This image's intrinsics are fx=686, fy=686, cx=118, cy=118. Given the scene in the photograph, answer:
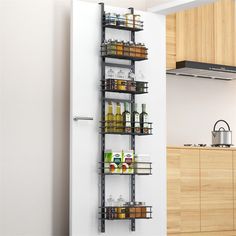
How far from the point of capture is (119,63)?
20.8 ft

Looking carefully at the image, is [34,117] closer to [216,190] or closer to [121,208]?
[121,208]

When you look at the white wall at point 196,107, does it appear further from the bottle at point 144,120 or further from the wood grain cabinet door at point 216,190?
the bottle at point 144,120

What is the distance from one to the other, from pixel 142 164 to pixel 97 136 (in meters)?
0.50

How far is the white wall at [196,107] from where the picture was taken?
727 cm

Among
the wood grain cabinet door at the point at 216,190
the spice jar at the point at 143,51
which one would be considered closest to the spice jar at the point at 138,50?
the spice jar at the point at 143,51

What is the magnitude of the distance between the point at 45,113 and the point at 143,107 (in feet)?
2.97

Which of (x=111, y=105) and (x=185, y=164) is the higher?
(x=111, y=105)

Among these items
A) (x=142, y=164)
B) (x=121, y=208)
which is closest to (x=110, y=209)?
(x=121, y=208)

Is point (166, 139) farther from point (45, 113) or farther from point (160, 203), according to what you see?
point (45, 113)

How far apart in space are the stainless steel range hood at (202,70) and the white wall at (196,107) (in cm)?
14

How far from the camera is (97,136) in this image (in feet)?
20.0

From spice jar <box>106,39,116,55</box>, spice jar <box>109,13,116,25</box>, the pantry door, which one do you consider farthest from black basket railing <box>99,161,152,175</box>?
spice jar <box>109,13,116,25</box>

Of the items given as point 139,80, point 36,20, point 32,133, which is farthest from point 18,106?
point 139,80

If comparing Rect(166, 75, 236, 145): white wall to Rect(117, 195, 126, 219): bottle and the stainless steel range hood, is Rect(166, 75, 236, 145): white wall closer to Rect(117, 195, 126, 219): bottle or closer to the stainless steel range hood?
the stainless steel range hood
